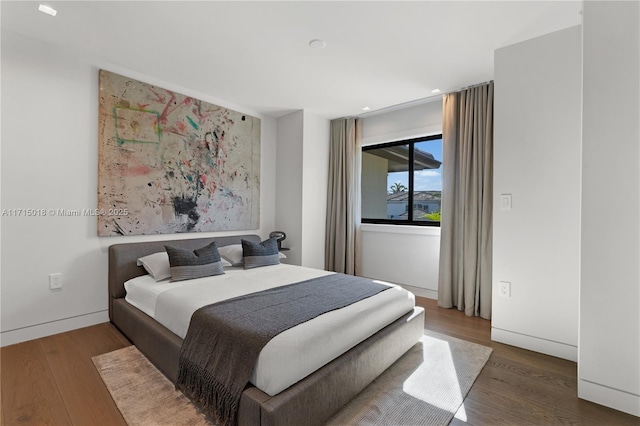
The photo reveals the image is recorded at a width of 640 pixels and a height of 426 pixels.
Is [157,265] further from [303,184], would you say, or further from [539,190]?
[539,190]

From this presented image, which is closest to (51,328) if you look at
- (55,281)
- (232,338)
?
(55,281)

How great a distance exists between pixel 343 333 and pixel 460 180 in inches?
99.4

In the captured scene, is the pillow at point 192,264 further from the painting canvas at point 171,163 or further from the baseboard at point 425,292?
the baseboard at point 425,292

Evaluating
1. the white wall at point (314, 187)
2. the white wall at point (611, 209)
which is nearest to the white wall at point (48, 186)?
the white wall at point (314, 187)

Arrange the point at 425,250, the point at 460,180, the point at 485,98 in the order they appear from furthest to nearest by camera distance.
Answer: the point at 425,250, the point at 460,180, the point at 485,98

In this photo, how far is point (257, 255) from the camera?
11.2ft

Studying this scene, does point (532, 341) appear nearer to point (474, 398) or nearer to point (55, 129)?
point (474, 398)

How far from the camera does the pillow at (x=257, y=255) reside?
3357mm

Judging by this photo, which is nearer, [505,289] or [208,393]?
[208,393]

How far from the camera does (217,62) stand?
2.90 m

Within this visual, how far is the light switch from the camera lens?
105 inches

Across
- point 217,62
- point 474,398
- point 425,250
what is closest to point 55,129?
point 217,62

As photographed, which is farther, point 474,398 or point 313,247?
point 313,247

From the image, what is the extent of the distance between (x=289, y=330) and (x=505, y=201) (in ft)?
7.46
